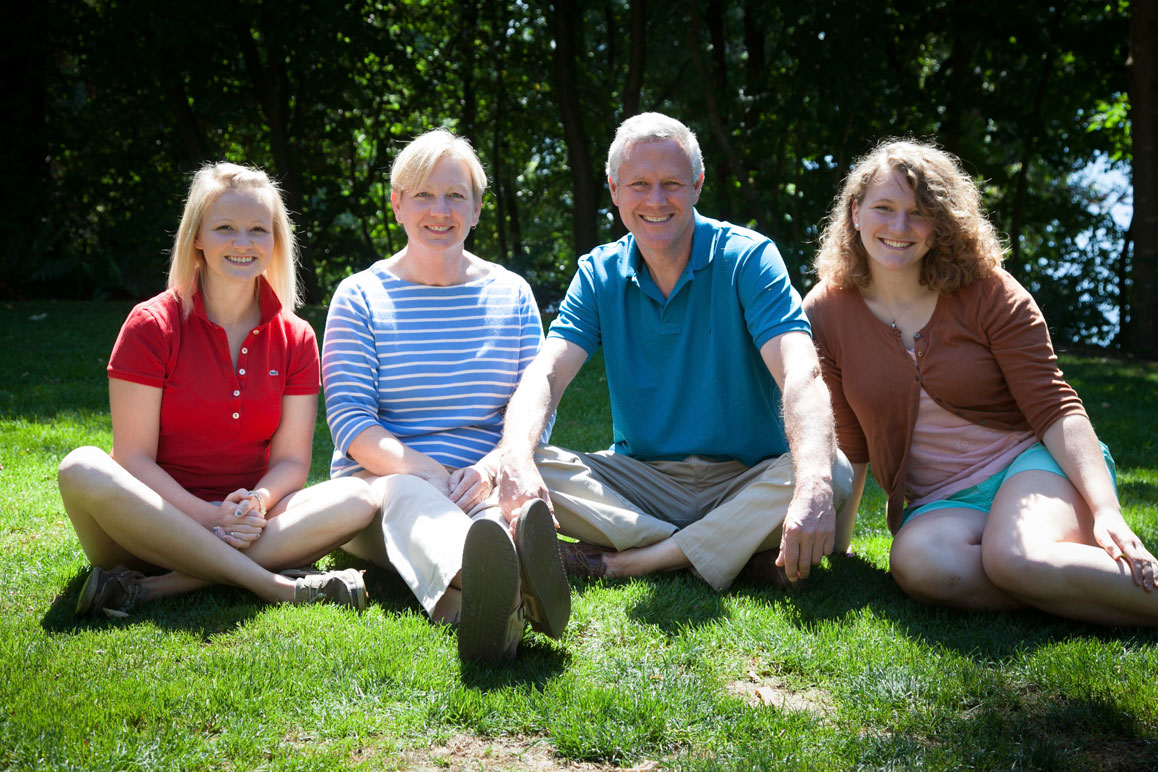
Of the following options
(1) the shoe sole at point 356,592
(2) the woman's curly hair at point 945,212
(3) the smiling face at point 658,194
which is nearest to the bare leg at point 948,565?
(2) the woman's curly hair at point 945,212

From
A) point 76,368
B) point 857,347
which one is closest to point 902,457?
point 857,347

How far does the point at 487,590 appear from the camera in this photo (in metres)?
2.64

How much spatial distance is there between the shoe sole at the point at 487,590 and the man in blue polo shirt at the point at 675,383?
0.65m

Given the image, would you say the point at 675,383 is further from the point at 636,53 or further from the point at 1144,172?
the point at 636,53


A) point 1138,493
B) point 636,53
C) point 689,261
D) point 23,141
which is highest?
point 636,53

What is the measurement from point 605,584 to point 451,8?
1451 cm

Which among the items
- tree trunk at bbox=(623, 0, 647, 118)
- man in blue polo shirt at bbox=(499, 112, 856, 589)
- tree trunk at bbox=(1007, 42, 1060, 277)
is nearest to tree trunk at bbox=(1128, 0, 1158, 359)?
tree trunk at bbox=(1007, 42, 1060, 277)

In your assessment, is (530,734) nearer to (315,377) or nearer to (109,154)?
(315,377)

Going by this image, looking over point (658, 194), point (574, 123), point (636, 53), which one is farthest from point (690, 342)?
point (574, 123)

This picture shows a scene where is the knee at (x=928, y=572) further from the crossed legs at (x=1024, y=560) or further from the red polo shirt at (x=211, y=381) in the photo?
the red polo shirt at (x=211, y=381)

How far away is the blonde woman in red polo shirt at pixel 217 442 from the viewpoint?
10.2 ft

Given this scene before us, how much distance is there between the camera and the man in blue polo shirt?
3402mm

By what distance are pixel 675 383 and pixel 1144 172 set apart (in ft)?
28.9

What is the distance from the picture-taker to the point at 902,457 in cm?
347
